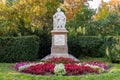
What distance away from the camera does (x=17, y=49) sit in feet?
60.5

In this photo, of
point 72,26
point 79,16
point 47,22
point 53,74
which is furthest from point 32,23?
point 53,74

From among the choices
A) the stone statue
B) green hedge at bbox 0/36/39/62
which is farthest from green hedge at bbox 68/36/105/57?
green hedge at bbox 0/36/39/62

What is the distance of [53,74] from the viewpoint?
12195 millimetres

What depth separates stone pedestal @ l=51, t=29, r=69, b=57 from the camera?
768 inches

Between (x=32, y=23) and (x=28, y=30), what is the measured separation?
7.71ft

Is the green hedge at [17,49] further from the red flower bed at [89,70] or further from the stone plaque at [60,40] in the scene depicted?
the red flower bed at [89,70]

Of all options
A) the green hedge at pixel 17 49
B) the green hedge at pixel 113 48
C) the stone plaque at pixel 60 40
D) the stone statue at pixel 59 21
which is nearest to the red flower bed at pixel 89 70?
the green hedge at pixel 113 48

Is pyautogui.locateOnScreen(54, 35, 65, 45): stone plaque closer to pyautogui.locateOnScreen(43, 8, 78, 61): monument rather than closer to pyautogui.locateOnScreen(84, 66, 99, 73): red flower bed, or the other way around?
pyautogui.locateOnScreen(43, 8, 78, 61): monument

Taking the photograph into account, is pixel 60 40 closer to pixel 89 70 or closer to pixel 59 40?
pixel 59 40

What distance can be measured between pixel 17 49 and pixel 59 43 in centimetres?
284

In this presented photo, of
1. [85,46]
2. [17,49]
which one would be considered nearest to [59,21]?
[85,46]

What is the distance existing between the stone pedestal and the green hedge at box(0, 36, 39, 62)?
4.66 ft

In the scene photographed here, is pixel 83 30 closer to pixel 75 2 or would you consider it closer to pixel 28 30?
pixel 28 30

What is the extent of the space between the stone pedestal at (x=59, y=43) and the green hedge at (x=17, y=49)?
1421 millimetres
